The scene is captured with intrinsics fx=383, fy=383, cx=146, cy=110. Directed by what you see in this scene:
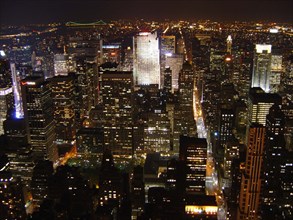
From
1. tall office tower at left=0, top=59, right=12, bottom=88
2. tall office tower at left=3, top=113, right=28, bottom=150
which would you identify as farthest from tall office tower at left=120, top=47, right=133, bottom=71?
tall office tower at left=3, top=113, right=28, bottom=150

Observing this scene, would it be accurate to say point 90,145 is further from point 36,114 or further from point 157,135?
point 157,135

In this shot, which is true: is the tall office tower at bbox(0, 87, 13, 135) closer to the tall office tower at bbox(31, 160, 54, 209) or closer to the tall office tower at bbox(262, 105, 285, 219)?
the tall office tower at bbox(31, 160, 54, 209)

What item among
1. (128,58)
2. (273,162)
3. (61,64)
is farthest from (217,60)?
(273,162)

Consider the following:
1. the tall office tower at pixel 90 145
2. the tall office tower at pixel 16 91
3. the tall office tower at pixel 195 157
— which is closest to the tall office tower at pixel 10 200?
the tall office tower at pixel 90 145

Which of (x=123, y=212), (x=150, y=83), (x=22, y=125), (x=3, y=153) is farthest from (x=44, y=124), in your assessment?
(x=150, y=83)

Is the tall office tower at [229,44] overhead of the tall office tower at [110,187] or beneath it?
overhead

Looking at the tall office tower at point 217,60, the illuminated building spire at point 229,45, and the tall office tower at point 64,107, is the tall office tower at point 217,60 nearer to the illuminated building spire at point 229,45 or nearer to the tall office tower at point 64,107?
the illuminated building spire at point 229,45
